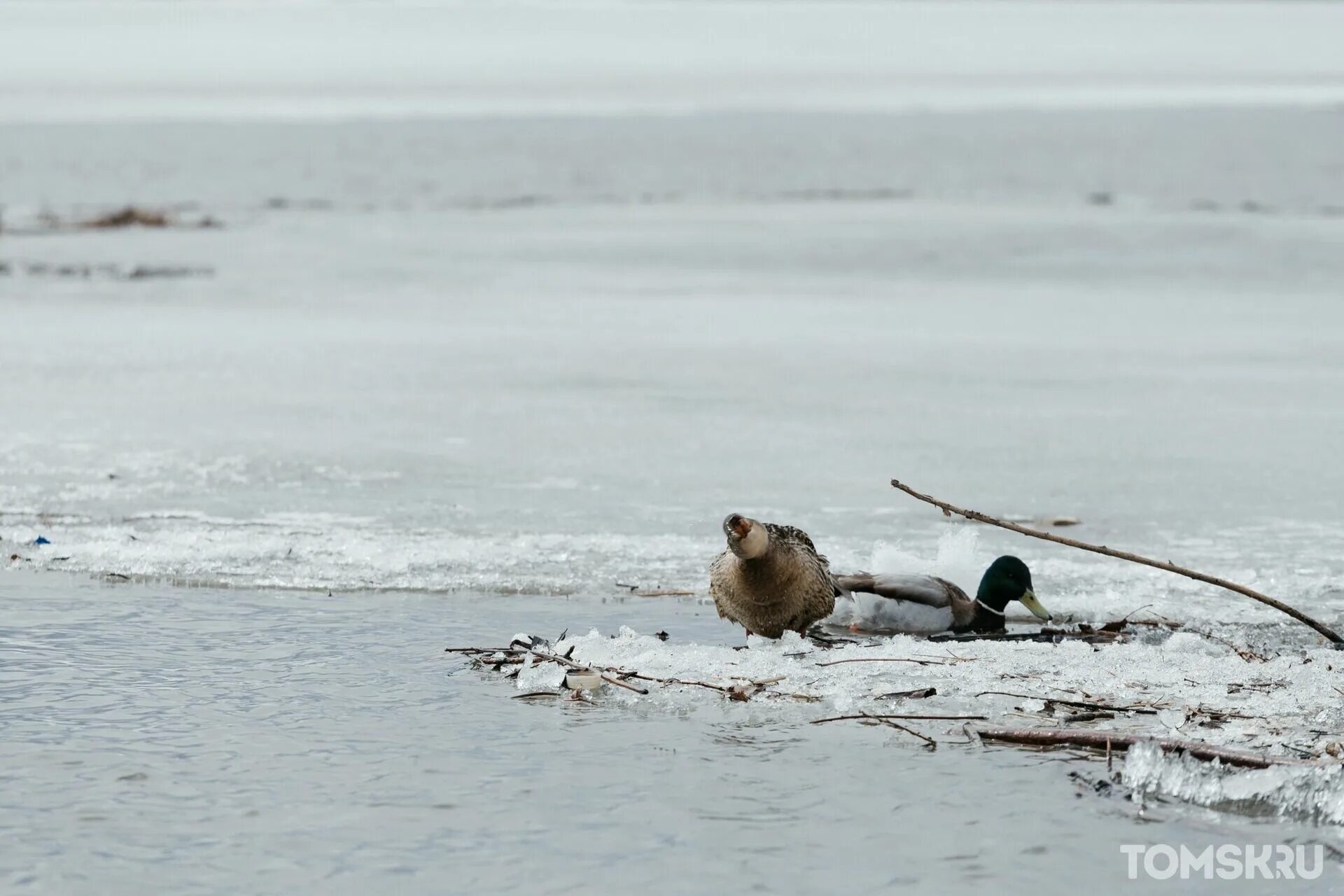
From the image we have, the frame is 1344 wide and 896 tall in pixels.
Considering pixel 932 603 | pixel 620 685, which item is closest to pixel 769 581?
pixel 932 603

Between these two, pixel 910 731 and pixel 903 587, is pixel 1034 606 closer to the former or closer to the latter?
pixel 903 587

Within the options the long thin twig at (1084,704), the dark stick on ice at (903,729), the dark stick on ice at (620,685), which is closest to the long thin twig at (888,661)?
the long thin twig at (1084,704)

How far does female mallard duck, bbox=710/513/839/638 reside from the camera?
5.78 m

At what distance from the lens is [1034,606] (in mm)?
6234

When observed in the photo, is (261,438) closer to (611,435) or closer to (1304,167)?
(611,435)

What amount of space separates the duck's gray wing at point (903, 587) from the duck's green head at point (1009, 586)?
0.16 meters

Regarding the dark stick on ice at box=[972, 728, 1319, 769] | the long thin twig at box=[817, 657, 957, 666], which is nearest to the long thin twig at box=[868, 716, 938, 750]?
the dark stick on ice at box=[972, 728, 1319, 769]

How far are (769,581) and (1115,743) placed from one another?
5.53 feet

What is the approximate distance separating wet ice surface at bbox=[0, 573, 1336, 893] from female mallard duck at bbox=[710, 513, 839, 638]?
9.4 inches

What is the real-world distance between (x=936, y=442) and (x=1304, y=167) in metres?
47.0

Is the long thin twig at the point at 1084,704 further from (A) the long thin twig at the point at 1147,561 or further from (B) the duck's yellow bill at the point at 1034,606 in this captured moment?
(B) the duck's yellow bill at the point at 1034,606

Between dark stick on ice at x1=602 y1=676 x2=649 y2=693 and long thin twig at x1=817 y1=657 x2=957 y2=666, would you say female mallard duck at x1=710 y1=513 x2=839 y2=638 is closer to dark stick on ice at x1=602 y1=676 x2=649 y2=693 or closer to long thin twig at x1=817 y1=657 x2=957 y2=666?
long thin twig at x1=817 y1=657 x2=957 y2=666

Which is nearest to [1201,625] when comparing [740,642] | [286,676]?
[740,642]

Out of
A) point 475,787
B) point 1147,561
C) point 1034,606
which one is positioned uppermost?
point 1147,561
